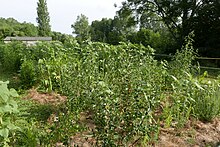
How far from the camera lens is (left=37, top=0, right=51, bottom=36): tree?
48.8 meters

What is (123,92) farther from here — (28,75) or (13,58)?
(13,58)

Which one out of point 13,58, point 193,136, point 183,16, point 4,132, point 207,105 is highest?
point 183,16

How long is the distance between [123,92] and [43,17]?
164ft

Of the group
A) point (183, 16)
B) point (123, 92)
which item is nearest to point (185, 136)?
point (123, 92)

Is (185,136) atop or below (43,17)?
below

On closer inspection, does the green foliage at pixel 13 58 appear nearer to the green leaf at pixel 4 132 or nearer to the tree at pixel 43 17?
the green leaf at pixel 4 132

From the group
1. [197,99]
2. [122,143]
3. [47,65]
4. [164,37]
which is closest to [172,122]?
[197,99]

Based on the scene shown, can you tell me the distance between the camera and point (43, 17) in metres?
49.1

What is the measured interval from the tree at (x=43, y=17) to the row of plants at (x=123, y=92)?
150 ft

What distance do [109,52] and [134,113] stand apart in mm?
2287

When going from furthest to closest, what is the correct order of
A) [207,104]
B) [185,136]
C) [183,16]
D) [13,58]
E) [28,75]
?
[183,16]
[13,58]
[28,75]
[207,104]
[185,136]

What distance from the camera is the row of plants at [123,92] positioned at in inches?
75.4

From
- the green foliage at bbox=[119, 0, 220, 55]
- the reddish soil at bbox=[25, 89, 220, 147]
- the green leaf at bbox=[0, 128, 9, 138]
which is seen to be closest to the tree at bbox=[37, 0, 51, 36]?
the green foliage at bbox=[119, 0, 220, 55]

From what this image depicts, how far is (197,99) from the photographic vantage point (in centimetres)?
339
